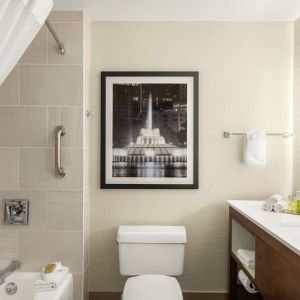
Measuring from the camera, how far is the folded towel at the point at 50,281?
6.48ft

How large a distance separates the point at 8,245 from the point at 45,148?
76 cm

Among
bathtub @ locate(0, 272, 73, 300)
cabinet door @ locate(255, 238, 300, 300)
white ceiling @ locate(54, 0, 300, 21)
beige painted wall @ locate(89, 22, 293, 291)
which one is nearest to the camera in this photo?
cabinet door @ locate(255, 238, 300, 300)

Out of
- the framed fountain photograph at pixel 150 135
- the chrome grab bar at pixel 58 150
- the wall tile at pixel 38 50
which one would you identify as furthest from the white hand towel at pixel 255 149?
the wall tile at pixel 38 50

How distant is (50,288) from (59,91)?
1.34 meters

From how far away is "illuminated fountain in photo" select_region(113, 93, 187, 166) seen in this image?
97.7 inches

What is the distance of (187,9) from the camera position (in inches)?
90.4

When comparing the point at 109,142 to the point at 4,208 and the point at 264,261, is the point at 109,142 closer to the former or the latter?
the point at 4,208

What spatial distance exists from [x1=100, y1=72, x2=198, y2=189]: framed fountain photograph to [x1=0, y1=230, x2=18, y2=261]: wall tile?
75cm

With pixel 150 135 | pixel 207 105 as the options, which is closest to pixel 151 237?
pixel 150 135

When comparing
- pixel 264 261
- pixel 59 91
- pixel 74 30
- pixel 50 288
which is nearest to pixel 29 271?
pixel 50 288

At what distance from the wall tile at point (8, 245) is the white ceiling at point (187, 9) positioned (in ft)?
5.50

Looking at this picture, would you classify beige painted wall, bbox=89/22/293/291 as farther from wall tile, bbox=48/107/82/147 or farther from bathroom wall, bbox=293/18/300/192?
wall tile, bbox=48/107/82/147

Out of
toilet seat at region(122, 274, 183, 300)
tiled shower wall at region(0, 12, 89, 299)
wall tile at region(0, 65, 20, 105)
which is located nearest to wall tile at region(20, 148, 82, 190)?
tiled shower wall at region(0, 12, 89, 299)

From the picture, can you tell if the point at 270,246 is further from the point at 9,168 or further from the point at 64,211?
the point at 9,168
